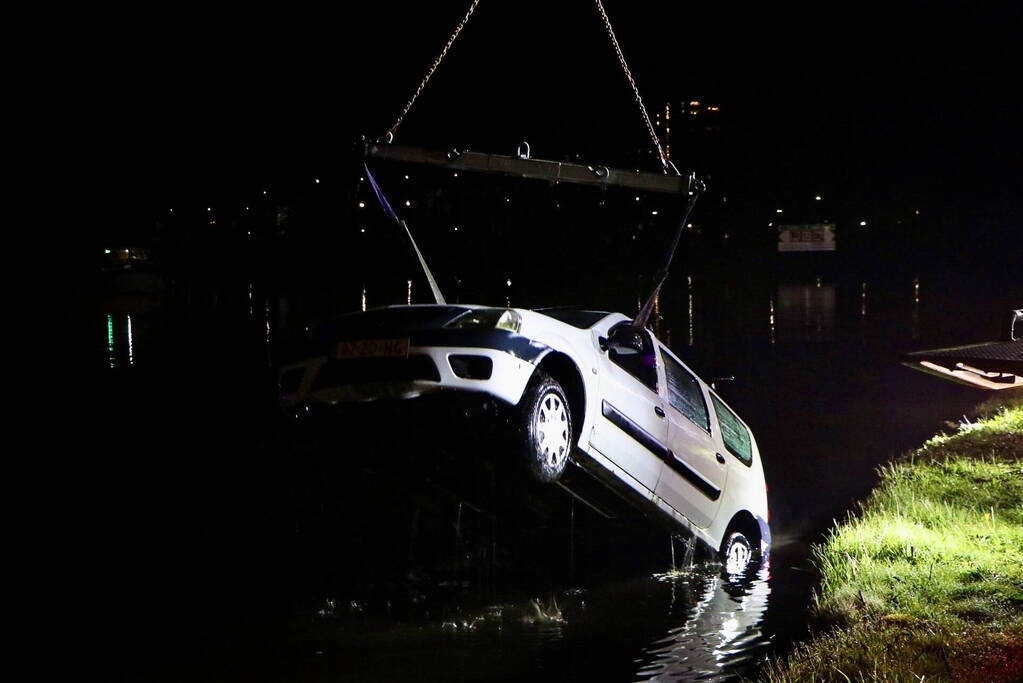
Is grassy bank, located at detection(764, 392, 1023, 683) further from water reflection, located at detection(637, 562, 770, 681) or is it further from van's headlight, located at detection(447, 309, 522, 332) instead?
van's headlight, located at detection(447, 309, 522, 332)

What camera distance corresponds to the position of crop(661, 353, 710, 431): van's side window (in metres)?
8.58

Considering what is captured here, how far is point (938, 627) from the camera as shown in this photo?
6434 mm

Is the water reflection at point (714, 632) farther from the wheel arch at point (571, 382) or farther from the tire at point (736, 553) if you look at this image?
the wheel arch at point (571, 382)

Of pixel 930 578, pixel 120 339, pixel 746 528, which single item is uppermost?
pixel 120 339

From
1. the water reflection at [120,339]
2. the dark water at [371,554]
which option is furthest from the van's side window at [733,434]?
the water reflection at [120,339]

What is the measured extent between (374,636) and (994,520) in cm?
536

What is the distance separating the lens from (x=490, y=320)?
6996mm

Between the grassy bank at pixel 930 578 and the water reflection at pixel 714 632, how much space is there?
1.30 feet

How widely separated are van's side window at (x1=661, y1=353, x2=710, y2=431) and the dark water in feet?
3.31

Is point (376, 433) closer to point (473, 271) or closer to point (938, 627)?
point (938, 627)

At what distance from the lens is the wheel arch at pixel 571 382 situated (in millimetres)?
7422

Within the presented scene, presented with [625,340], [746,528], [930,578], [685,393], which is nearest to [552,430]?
[625,340]

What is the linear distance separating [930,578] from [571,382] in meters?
2.81

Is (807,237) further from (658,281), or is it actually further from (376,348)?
(376,348)
